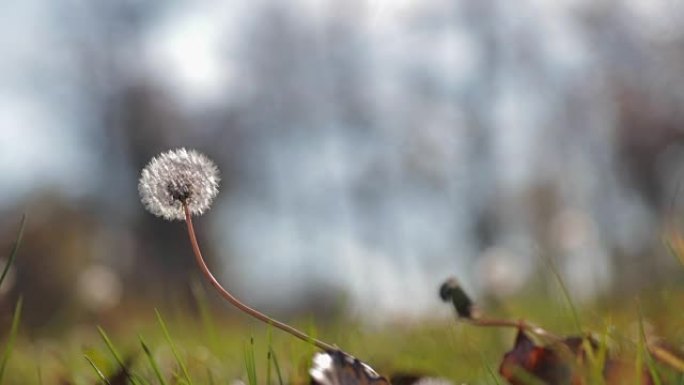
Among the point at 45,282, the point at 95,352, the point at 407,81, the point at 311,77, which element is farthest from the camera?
the point at 311,77

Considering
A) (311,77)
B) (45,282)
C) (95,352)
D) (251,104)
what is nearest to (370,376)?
(95,352)

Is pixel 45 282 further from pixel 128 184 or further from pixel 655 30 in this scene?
pixel 128 184

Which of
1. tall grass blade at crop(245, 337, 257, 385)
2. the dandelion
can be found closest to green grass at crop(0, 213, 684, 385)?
tall grass blade at crop(245, 337, 257, 385)

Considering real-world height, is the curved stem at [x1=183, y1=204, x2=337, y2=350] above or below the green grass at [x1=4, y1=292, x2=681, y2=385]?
above

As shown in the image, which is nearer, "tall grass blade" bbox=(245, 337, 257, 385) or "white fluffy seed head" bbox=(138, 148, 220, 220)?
"tall grass blade" bbox=(245, 337, 257, 385)

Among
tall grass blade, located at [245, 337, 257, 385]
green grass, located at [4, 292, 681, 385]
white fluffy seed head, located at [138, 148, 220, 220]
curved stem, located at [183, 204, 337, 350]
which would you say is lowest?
green grass, located at [4, 292, 681, 385]

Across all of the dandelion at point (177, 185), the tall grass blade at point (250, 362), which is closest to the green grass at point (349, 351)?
the tall grass blade at point (250, 362)

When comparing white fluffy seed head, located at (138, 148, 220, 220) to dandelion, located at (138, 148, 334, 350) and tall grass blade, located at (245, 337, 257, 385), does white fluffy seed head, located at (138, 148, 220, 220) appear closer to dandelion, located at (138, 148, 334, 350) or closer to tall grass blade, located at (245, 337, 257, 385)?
dandelion, located at (138, 148, 334, 350)

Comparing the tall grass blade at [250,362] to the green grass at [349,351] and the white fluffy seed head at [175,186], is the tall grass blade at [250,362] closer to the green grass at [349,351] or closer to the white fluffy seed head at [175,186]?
the green grass at [349,351]
